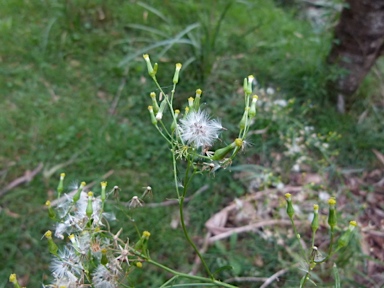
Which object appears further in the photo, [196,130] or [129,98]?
[129,98]

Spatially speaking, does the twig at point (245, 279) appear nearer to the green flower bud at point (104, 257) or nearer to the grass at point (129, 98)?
the grass at point (129, 98)

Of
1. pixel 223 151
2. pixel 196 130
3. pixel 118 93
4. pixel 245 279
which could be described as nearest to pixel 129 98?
pixel 118 93

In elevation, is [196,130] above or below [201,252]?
above

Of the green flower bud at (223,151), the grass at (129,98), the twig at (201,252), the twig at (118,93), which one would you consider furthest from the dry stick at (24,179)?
the green flower bud at (223,151)

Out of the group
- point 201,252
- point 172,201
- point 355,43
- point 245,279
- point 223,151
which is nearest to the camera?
point 223,151

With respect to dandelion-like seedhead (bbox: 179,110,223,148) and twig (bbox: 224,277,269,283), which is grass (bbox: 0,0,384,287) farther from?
dandelion-like seedhead (bbox: 179,110,223,148)

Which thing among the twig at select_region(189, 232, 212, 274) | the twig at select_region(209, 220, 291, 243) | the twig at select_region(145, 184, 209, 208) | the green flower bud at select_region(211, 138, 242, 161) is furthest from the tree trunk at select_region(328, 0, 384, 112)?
the green flower bud at select_region(211, 138, 242, 161)

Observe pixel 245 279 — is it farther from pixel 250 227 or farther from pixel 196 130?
pixel 196 130

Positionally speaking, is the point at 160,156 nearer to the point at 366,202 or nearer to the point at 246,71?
the point at 246,71
